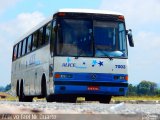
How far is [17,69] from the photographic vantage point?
27.5m

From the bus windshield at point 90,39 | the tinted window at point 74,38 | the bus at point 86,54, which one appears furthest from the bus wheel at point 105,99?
the tinted window at point 74,38

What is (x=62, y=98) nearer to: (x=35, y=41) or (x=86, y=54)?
(x=86, y=54)

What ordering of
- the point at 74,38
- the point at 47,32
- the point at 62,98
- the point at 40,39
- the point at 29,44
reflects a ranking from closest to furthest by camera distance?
1. the point at 74,38
2. the point at 62,98
3. the point at 47,32
4. the point at 40,39
5. the point at 29,44

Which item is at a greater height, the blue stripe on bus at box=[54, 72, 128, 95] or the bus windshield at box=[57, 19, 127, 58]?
the bus windshield at box=[57, 19, 127, 58]

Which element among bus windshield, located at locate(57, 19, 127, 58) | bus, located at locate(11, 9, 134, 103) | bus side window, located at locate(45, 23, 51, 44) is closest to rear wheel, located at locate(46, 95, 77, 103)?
bus, located at locate(11, 9, 134, 103)

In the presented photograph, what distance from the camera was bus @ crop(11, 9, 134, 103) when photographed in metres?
18.3

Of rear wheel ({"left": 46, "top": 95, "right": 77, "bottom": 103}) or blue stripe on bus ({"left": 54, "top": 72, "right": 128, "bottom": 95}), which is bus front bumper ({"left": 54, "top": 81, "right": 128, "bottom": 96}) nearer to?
blue stripe on bus ({"left": 54, "top": 72, "right": 128, "bottom": 95})

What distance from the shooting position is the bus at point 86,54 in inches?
722

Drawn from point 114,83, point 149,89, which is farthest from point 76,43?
point 149,89

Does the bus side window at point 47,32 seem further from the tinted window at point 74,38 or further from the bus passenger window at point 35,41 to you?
the bus passenger window at point 35,41

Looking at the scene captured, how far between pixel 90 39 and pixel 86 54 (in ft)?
1.78

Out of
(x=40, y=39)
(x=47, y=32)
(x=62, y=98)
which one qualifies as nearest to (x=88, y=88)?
(x=62, y=98)

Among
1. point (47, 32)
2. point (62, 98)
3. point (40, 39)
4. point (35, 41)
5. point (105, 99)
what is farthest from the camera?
point (35, 41)

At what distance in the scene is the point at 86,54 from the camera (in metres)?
18.5
